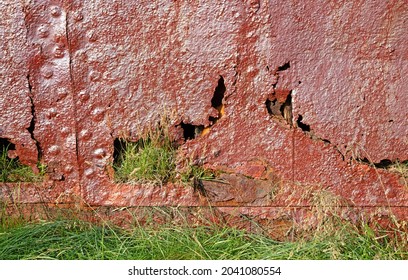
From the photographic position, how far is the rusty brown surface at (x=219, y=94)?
3033 mm

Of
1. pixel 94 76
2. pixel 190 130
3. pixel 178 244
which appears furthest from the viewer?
pixel 190 130

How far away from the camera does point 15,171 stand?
124 inches

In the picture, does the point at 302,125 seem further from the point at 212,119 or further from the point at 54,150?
the point at 54,150

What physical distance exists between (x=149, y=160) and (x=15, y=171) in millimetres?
659

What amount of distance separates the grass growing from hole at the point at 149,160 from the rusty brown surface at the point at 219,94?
0.16 ft

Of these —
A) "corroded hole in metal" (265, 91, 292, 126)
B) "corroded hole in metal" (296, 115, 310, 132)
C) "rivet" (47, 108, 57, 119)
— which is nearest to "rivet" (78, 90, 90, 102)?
"rivet" (47, 108, 57, 119)

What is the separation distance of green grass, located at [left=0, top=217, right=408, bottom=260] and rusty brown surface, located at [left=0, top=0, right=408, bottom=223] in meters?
0.15

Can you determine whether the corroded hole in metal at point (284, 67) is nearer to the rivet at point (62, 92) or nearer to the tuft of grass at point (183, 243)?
the tuft of grass at point (183, 243)

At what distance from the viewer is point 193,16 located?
305 cm

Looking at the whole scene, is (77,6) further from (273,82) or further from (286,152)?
(286,152)

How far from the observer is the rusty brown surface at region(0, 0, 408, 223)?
3.03m

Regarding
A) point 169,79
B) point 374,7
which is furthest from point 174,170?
point 374,7

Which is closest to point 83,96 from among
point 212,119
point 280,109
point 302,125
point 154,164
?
point 154,164

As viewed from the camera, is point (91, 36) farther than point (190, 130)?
No
